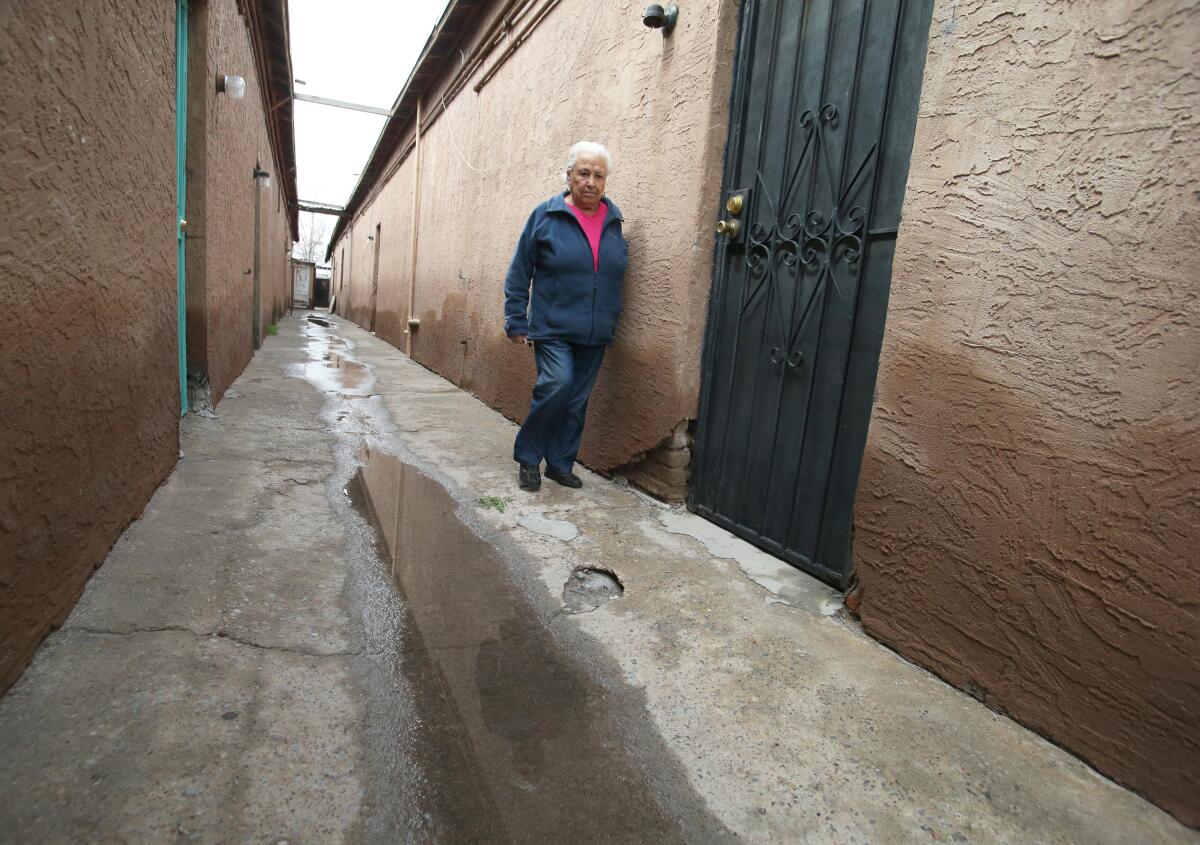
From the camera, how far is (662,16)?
10.3 feet

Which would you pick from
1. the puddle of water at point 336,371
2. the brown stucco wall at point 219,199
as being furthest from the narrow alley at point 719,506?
the puddle of water at point 336,371

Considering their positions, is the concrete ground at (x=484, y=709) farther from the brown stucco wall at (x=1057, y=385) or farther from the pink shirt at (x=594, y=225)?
the pink shirt at (x=594, y=225)

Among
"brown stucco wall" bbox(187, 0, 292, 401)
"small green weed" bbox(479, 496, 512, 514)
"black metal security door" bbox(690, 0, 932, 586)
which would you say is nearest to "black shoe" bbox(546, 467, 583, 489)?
"small green weed" bbox(479, 496, 512, 514)

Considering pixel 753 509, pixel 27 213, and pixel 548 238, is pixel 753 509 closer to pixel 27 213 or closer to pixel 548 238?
pixel 548 238

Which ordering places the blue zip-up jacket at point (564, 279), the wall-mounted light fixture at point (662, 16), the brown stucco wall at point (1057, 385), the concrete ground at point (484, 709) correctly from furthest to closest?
the blue zip-up jacket at point (564, 279) < the wall-mounted light fixture at point (662, 16) < the brown stucco wall at point (1057, 385) < the concrete ground at point (484, 709)

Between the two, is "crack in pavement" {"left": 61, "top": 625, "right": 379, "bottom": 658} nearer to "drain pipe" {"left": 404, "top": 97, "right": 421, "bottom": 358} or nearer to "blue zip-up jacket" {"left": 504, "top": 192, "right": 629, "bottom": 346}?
"blue zip-up jacket" {"left": 504, "top": 192, "right": 629, "bottom": 346}

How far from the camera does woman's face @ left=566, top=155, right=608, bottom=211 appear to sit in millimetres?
3238

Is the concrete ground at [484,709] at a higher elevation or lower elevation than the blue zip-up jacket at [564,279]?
lower

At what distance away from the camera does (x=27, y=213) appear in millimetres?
1438

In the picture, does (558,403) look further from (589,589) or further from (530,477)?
(589,589)

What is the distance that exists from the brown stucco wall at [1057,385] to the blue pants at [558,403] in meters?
1.68

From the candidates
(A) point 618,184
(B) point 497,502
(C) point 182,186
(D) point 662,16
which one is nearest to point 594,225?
(A) point 618,184

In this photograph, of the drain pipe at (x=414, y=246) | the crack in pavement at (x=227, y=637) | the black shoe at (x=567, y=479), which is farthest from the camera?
the drain pipe at (x=414, y=246)

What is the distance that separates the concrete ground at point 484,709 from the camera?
1244 millimetres
